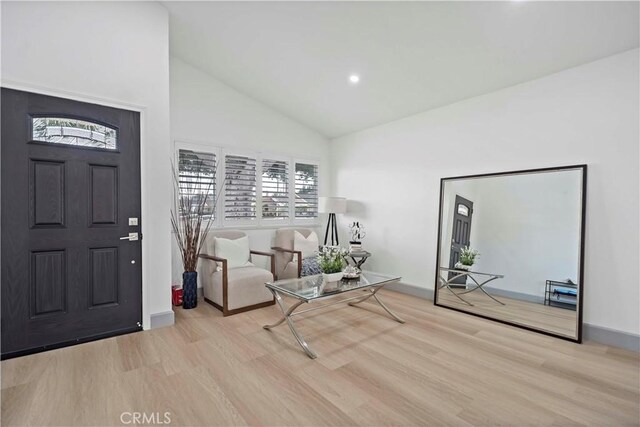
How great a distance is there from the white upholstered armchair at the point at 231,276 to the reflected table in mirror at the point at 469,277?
227cm

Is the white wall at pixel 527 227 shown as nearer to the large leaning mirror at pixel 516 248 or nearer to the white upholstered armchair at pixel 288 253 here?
the large leaning mirror at pixel 516 248

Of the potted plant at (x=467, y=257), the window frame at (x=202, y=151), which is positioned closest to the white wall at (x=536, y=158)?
the potted plant at (x=467, y=257)

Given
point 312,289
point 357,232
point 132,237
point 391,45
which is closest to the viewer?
point 312,289

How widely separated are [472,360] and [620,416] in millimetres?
854

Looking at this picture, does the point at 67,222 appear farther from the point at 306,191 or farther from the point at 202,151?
the point at 306,191

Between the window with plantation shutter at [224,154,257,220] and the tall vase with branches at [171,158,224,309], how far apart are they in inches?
8.1

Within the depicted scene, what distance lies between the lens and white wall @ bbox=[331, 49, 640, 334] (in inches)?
105

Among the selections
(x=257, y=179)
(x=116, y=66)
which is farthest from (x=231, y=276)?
(x=116, y=66)

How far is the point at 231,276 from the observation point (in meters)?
3.56

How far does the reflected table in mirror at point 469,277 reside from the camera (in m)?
3.48

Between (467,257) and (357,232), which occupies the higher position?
(357,232)

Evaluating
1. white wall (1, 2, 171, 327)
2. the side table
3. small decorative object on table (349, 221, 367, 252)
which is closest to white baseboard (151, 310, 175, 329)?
white wall (1, 2, 171, 327)

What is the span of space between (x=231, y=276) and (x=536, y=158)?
369 cm

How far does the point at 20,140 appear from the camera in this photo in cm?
243
